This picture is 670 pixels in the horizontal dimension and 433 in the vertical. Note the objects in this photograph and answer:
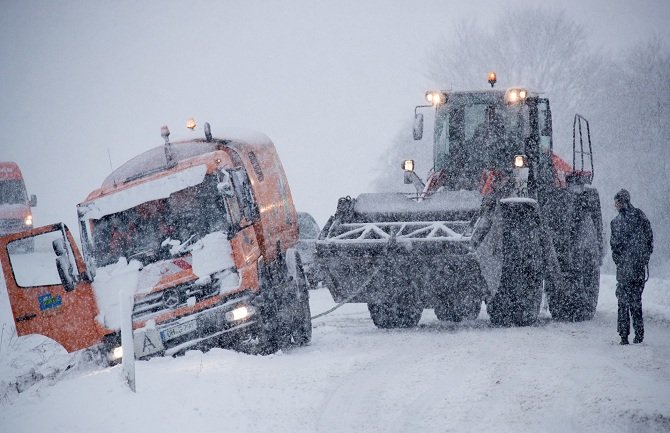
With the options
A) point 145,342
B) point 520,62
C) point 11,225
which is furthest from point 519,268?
point 520,62

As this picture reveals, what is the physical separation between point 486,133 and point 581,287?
9.08ft

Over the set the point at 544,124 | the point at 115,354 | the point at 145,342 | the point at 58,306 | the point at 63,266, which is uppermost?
the point at 544,124

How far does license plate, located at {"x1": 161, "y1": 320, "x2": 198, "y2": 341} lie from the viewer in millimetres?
8961

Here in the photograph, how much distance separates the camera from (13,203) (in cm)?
2473

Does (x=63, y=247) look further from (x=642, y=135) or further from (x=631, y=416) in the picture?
(x=642, y=135)

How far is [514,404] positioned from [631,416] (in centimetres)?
97

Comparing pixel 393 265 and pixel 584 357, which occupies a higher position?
pixel 393 265

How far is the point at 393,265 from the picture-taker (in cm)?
980

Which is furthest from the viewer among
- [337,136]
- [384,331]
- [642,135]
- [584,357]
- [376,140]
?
[337,136]

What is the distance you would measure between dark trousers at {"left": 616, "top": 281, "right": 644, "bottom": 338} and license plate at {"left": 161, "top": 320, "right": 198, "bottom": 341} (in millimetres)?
4986

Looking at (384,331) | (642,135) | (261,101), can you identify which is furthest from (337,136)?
(384,331)

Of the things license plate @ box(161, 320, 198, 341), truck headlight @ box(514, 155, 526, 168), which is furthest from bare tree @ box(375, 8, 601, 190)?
license plate @ box(161, 320, 198, 341)

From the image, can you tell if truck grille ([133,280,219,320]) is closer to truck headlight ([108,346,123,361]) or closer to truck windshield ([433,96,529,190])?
truck headlight ([108,346,123,361])

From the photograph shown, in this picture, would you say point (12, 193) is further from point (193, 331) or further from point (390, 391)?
point (390, 391)
